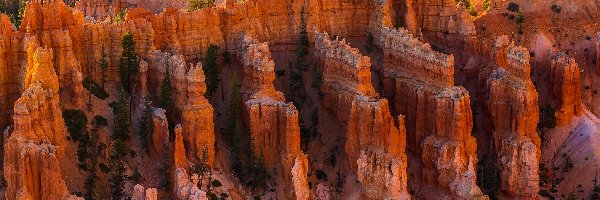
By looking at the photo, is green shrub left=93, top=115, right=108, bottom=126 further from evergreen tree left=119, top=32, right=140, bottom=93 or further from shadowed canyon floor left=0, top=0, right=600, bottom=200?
evergreen tree left=119, top=32, right=140, bottom=93

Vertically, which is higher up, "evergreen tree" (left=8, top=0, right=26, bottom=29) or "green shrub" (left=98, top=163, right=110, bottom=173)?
"evergreen tree" (left=8, top=0, right=26, bottom=29)

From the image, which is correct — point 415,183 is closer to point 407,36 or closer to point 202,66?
Result: point 407,36

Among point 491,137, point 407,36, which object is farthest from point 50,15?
point 491,137

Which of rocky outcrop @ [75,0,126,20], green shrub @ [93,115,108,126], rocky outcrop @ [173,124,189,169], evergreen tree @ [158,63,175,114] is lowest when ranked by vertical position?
rocky outcrop @ [173,124,189,169]

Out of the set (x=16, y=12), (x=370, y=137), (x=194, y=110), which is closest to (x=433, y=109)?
(x=370, y=137)

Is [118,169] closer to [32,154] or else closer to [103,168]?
[103,168]

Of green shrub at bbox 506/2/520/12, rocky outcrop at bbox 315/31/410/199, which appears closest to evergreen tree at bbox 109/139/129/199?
rocky outcrop at bbox 315/31/410/199

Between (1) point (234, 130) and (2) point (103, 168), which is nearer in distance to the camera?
(2) point (103, 168)
